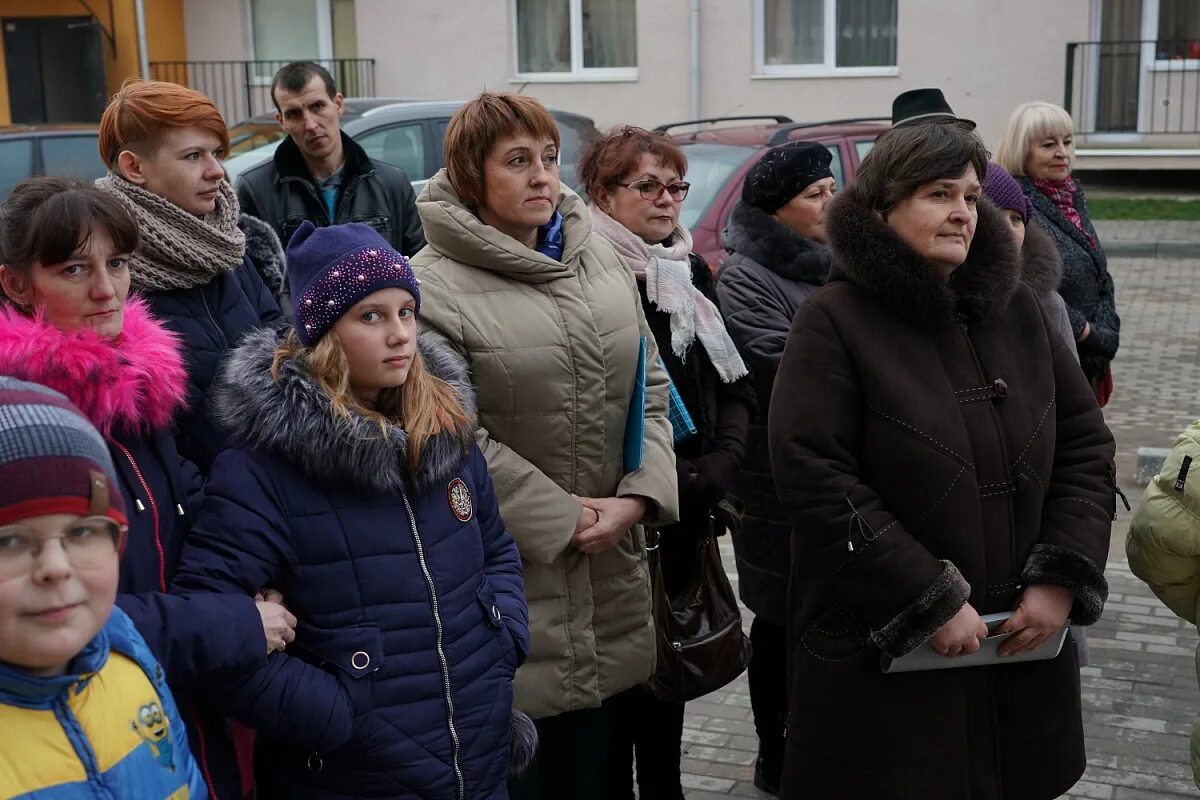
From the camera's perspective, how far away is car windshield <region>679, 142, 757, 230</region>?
29.6 ft

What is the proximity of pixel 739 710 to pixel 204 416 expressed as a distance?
2.71 m

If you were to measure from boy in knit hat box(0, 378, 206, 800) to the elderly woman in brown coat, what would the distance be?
1.64m

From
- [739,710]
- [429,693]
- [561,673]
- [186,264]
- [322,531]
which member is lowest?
[739,710]

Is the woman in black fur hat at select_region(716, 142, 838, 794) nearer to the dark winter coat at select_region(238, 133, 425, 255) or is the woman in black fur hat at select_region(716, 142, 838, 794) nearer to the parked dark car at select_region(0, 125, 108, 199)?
the dark winter coat at select_region(238, 133, 425, 255)

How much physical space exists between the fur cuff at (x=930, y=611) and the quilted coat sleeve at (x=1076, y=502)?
219mm

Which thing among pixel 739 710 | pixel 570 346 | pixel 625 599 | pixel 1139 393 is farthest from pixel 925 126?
pixel 1139 393

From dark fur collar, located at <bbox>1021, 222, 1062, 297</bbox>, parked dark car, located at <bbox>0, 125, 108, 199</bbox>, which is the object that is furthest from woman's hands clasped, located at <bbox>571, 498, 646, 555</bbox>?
parked dark car, located at <bbox>0, 125, 108, 199</bbox>

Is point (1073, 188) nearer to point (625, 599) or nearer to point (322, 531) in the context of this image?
point (625, 599)

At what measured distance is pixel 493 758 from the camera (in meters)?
2.81

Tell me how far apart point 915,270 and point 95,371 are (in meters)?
1.76

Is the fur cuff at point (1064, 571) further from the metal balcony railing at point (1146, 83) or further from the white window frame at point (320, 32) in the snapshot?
the white window frame at point (320, 32)

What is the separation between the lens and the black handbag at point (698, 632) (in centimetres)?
385

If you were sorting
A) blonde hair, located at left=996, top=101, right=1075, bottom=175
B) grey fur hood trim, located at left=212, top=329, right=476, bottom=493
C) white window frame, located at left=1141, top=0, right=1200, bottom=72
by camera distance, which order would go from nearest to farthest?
grey fur hood trim, located at left=212, top=329, right=476, bottom=493 → blonde hair, located at left=996, top=101, right=1075, bottom=175 → white window frame, located at left=1141, top=0, right=1200, bottom=72

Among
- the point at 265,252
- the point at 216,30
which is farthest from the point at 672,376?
the point at 216,30
